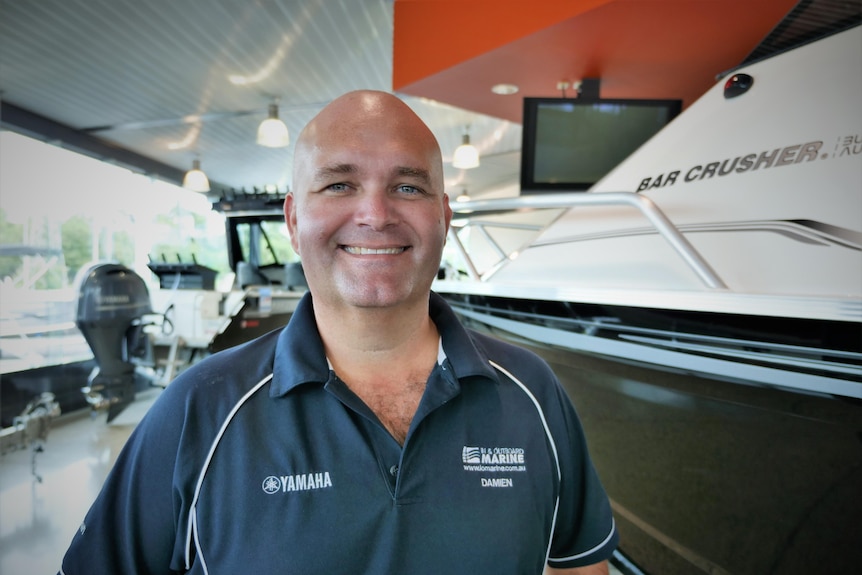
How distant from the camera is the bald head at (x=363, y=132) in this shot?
3.06ft

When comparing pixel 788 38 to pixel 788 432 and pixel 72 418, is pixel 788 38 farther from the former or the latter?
pixel 72 418

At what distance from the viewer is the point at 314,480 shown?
2.77 feet

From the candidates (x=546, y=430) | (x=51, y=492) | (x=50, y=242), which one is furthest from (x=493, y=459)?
(x=50, y=242)

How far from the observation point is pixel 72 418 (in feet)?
12.0

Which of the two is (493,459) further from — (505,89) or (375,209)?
(505,89)

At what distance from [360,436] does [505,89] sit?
384cm

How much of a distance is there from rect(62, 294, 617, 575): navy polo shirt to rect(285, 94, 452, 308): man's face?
0.54 feet

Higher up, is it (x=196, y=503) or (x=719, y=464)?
(x=196, y=503)

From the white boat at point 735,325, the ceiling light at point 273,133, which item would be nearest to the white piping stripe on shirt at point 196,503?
the white boat at point 735,325

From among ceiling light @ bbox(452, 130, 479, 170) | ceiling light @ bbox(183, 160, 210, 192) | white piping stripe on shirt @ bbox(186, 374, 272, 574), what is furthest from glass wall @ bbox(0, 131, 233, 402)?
ceiling light @ bbox(452, 130, 479, 170)

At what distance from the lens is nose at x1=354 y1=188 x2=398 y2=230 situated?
2.94 feet

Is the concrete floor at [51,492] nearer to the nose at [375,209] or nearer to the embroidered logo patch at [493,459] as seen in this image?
the embroidered logo patch at [493,459]

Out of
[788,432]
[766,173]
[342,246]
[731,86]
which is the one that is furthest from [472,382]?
[731,86]

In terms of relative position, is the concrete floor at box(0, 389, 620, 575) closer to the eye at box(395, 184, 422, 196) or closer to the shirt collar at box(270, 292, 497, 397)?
the shirt collar at box(270, 292, 497, 397)
